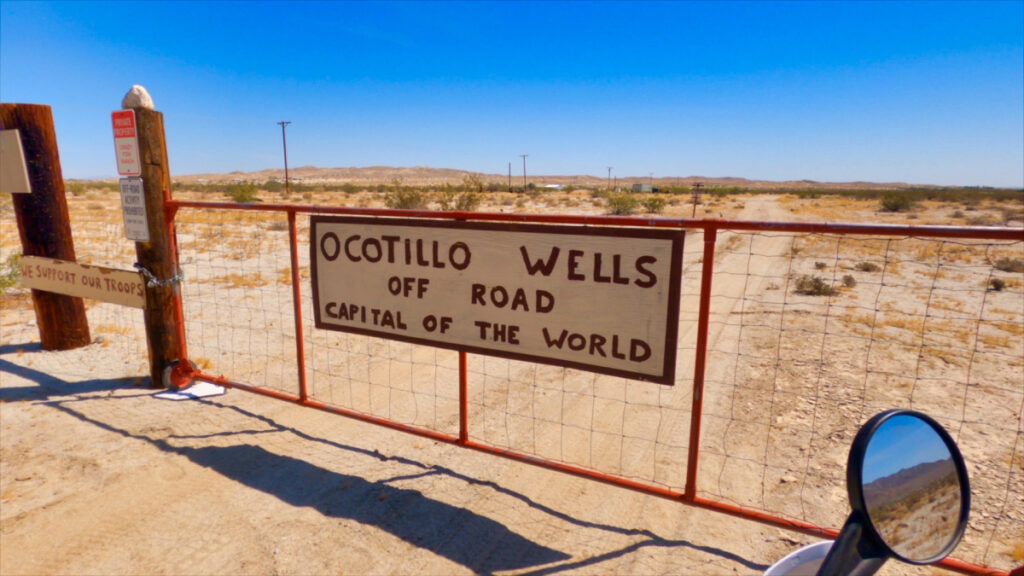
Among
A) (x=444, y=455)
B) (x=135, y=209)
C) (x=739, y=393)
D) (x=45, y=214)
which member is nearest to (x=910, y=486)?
(x=444, y=455)

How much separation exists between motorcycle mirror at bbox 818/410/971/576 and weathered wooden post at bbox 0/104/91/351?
316 inches

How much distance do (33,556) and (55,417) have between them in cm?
231

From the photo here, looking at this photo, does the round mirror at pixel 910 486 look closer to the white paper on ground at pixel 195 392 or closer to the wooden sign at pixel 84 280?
the white paper on ground at pixel 195 392

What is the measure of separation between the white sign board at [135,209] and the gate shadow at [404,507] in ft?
5.61

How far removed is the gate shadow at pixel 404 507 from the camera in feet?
10.6

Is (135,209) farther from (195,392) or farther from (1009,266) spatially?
(1009,266)

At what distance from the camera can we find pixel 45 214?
6.68 meters

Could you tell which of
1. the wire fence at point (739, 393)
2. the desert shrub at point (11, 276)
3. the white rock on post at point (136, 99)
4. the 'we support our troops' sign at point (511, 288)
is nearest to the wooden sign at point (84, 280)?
the wire fence at point (739, 393)

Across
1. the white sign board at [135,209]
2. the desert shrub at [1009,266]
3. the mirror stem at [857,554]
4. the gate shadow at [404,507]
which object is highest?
the white sign board at [135,209]

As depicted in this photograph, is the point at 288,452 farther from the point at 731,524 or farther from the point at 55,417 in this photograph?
the point at 731,524

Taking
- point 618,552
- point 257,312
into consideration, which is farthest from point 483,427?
point 257,312

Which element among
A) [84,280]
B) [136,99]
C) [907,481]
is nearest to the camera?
[907,481]

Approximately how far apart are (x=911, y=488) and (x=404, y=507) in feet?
9.78

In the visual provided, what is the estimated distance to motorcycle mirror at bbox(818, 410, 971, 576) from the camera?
51.8 inches
